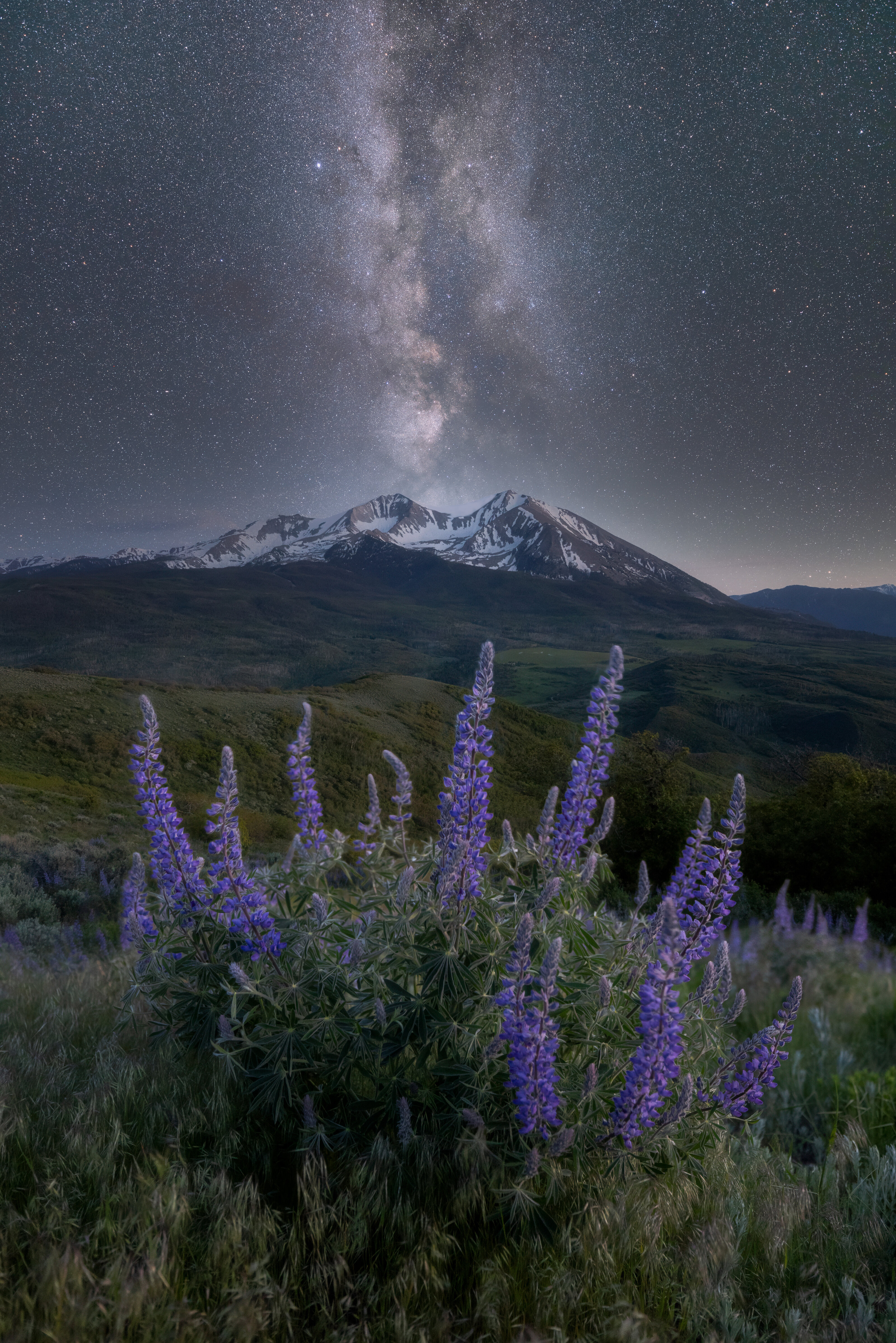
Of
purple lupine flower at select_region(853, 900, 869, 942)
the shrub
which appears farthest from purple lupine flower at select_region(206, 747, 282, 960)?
the shrub

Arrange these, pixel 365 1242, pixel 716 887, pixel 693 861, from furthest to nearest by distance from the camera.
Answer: pixel 693 861, pixel 716 887, pixel 365 1242

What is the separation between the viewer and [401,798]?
2.97m

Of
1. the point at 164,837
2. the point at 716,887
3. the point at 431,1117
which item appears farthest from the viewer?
the point at 716,887

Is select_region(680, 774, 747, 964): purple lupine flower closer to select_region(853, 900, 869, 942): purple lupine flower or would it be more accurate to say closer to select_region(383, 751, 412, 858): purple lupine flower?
select_region(383, 751, 412, 858): purple lupine flower

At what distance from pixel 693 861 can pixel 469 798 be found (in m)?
1.29

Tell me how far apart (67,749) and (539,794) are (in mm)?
23661

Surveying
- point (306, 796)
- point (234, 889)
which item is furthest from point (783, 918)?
point (234, 889)

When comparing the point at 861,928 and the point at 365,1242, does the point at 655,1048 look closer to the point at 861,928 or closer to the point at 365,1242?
the point at 365,1242

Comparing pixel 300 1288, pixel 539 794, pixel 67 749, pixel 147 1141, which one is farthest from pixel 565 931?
pixel 539 794

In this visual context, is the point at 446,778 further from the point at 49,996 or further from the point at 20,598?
the point at 20,598

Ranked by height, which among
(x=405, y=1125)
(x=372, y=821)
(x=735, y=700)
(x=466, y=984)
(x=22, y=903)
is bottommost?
(x=735, y=700)

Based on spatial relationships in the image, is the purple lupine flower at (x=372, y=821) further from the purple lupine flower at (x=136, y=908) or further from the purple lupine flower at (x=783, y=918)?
the purple lupine flower at (x=783, y=918)

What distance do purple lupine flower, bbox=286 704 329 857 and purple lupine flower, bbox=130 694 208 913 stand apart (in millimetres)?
536

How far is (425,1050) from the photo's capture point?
93.4 inches
